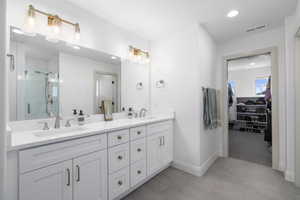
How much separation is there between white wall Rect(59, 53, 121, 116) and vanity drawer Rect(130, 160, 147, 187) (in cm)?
97

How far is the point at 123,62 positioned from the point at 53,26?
1.11 metres

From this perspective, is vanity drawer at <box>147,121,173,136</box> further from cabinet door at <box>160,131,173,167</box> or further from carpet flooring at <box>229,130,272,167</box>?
carpet flooring at <box>229,130,272,167</box>

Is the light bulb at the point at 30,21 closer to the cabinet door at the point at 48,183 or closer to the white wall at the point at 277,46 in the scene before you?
the cabinet door at the point at 48,183

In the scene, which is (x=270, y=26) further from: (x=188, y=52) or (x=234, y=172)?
(x=234, y=172)

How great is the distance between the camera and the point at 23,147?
0.98 meters

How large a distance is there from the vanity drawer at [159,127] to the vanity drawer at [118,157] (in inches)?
17.9

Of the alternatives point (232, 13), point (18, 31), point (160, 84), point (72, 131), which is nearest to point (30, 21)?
point (18, 31)

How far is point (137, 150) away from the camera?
6.03 ft

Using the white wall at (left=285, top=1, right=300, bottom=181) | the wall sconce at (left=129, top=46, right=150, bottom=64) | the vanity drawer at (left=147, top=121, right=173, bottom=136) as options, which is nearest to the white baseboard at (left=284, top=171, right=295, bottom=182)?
the white wall at (left=285, top=1, right=300, bottom=181)

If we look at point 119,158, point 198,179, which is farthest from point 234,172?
point 119,158

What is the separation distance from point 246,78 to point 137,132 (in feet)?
20.0

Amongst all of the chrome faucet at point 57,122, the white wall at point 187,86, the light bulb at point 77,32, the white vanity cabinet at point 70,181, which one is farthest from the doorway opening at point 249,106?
the light bulb at point 77,32

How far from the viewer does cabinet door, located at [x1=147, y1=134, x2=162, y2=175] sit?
202cm

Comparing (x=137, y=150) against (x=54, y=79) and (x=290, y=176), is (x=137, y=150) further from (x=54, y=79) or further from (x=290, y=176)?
(x=290, y=176)
